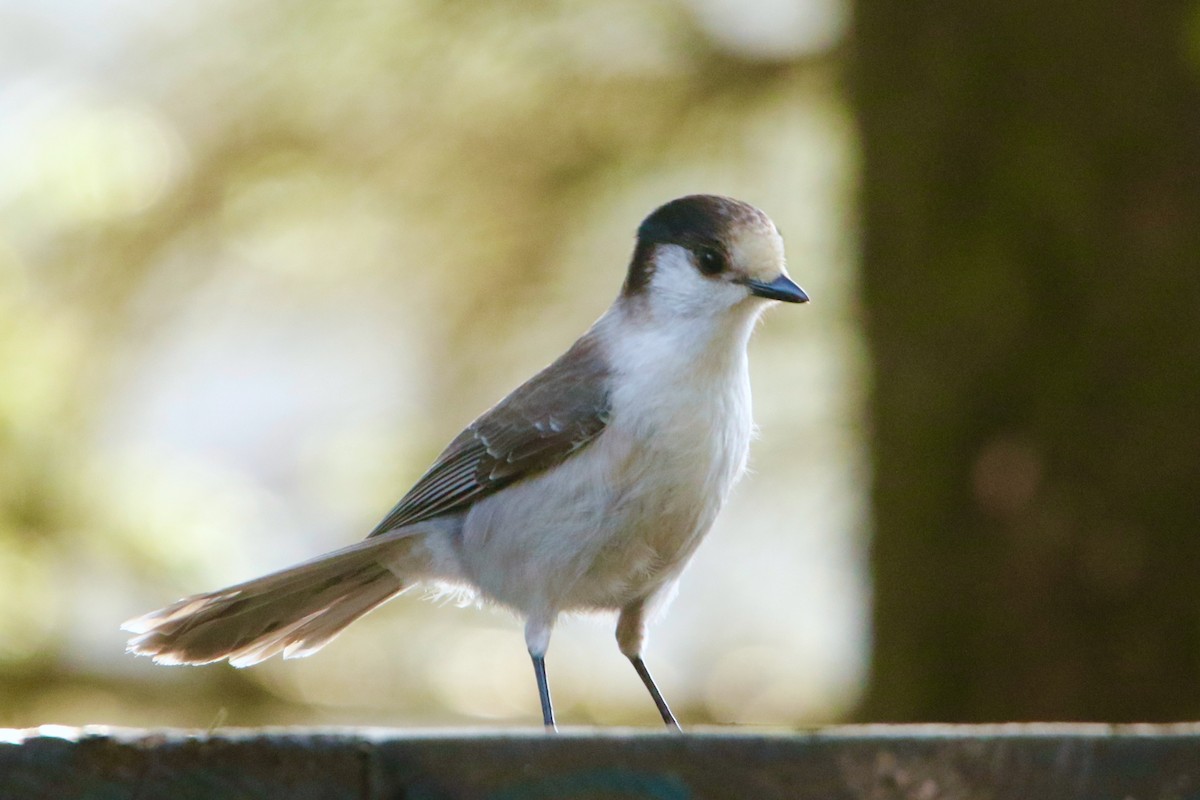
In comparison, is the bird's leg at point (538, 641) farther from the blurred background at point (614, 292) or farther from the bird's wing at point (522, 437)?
the blurred background at point (614, 292)

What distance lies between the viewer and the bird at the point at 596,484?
2289 millimetres

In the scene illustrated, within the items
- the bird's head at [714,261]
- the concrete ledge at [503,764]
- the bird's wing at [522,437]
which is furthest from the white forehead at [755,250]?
the concrete ledge at [503,764]

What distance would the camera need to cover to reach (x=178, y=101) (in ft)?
13.4

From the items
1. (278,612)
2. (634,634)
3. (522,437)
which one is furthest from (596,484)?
(278,612)

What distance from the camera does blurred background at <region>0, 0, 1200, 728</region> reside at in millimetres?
3447

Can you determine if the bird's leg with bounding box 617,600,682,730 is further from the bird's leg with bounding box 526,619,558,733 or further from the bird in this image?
the bird's leg with bounding box 526,619,558,733

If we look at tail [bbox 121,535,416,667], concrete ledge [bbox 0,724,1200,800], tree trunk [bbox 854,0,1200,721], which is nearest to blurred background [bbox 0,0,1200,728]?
tree trunk [bbox 854,0,1200,721]

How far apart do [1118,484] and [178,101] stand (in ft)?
9.03

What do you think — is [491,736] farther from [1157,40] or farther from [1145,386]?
[1157,40]

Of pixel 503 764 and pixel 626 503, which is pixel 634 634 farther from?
pixel 503 764

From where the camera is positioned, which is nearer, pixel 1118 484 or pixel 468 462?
pixel 468 462

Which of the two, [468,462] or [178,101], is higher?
[178,101]

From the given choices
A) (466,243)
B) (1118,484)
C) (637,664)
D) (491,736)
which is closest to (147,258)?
(466,243)

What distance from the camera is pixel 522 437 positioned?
2449mm
